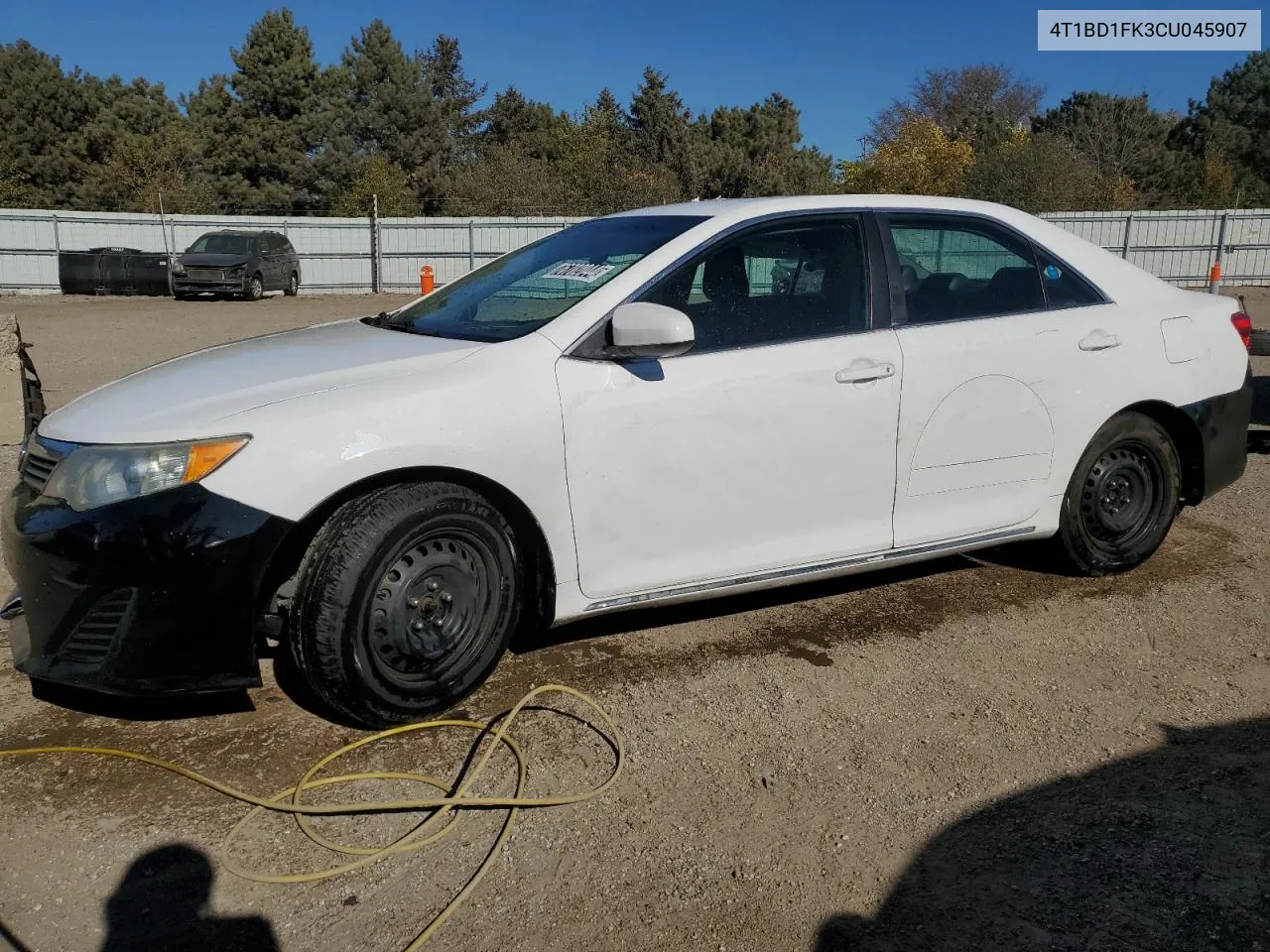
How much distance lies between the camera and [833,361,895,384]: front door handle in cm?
380

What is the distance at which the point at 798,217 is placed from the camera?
402 centimetres

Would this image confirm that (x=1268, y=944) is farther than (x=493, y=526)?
No

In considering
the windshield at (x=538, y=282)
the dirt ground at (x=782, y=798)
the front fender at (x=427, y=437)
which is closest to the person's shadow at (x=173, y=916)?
the dirt ground at (x=782, y=798)

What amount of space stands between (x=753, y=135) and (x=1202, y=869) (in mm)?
60021

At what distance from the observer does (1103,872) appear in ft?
8.40

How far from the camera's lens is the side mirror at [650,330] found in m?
3.34

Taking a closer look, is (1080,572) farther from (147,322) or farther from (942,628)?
(147,322)

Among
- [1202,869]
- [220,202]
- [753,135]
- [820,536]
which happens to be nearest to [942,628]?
[820,536]

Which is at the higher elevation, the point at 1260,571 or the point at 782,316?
the point at 782,316

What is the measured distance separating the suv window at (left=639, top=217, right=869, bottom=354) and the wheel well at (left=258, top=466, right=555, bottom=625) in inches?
32.7

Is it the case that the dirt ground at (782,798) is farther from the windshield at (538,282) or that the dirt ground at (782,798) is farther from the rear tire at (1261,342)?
the rear tire at (1261,342)

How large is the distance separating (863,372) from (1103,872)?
1882mm

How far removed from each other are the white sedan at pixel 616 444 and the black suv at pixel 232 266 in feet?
75.5

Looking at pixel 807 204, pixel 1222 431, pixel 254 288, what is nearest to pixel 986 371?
pixel 807 204
